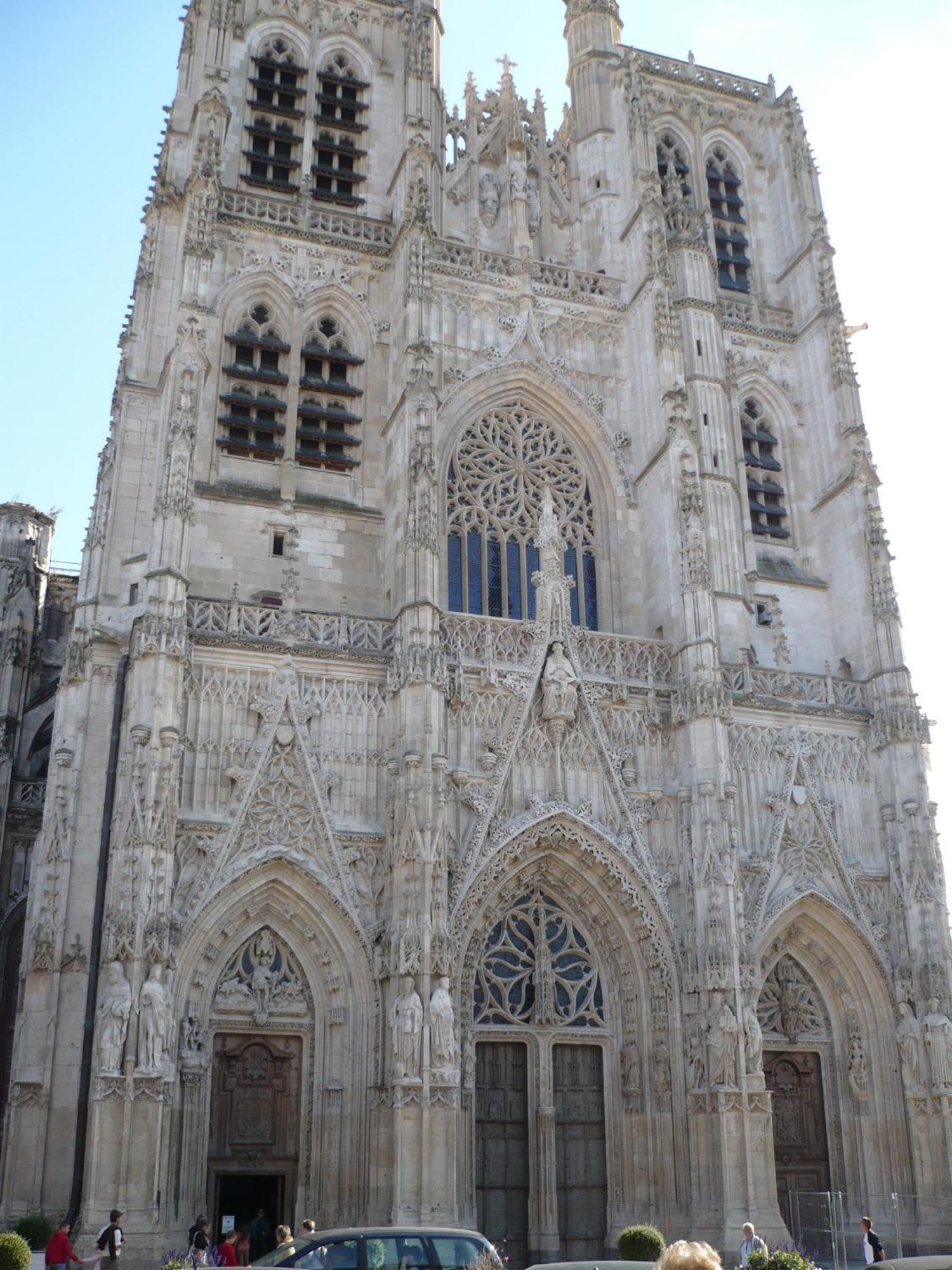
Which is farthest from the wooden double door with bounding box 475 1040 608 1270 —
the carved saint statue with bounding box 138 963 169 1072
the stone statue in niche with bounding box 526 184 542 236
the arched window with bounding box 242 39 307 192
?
the arched window with bounding box 242 39 307 192

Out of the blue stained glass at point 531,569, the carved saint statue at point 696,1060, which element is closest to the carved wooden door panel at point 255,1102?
the carved saint statue at point 696,1060

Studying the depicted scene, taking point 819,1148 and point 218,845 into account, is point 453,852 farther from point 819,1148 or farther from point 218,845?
point 819,1148

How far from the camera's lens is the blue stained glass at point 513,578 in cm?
2428

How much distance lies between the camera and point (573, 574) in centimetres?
2506

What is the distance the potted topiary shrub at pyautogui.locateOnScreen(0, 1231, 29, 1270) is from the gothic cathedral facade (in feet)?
8.17

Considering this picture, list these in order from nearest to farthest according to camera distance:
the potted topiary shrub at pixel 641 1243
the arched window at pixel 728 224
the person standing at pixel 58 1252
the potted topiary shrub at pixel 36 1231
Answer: the person standing at pixel 58 1252
the potted topiary shrub at pixel 36 1231
the potted topiary shrub at pixel 641 1243
the arched window at pixel 728 224

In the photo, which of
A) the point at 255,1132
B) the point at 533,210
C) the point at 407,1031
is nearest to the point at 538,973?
the point at 407,1031

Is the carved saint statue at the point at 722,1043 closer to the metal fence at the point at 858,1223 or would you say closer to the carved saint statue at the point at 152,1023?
the metal fence at the point at 858,1223

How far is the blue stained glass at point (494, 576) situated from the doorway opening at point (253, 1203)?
34.6ft

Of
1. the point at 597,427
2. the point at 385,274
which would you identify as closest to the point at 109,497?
the point at 385,274

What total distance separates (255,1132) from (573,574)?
38.9 feet

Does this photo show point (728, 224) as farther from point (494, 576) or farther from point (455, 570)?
point (455, 570)

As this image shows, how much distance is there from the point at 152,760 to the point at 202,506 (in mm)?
5953

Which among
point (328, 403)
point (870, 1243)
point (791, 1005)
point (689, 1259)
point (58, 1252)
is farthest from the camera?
point (328, 403)
